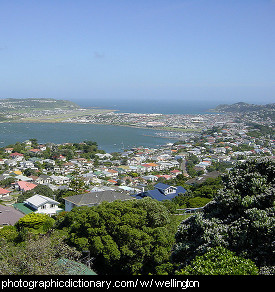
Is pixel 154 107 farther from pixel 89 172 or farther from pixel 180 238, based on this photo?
pixel 180 238

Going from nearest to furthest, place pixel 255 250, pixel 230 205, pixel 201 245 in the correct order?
pixel 255 250, pixel 201 245, pixel 230 205

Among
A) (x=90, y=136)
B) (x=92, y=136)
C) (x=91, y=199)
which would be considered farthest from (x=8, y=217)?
(x=92, y=136)

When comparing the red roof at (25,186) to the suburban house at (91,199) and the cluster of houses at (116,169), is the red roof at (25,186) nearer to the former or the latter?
the cluster of houses at (116,169)

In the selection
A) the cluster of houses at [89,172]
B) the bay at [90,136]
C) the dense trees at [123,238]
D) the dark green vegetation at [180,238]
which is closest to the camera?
the dark green vegetation at [180,238]

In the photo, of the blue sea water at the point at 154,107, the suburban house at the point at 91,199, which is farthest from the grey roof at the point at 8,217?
the blue sea water at the point at 154,107
